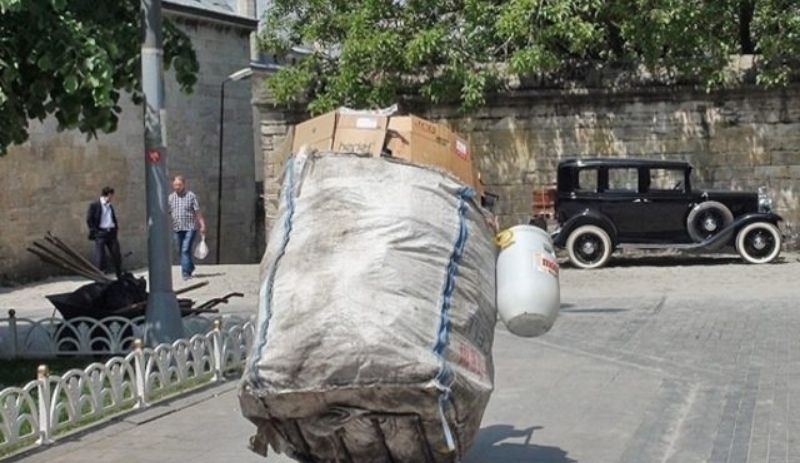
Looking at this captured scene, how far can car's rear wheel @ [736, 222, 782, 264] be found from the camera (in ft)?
65.6

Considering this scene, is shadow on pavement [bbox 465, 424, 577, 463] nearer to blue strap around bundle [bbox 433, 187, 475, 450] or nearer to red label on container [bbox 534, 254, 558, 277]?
red label on container [bbox 534, 254, 558, 277]

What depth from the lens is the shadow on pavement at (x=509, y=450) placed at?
7527mm

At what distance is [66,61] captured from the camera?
9906 mm

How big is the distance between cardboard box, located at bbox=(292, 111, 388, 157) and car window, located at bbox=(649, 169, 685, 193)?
14.5 meters

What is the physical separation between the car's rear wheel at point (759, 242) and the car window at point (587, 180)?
2365 millimetres

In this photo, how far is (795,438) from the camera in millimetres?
7988

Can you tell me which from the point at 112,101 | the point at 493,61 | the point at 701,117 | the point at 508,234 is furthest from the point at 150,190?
the point at 701,117

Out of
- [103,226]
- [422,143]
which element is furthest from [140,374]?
[103,226]

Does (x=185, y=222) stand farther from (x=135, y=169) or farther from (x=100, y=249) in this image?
(x=135, y=169)

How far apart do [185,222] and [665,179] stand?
781 cm

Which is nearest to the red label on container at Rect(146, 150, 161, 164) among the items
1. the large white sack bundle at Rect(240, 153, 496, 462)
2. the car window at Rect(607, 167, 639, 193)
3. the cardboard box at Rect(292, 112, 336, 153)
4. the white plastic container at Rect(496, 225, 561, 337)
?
the cardboard box at Rect(292, 112, 336, 153)

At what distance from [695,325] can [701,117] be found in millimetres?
9397

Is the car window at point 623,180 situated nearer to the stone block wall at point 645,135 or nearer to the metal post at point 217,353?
the stone block wall at point 645,135

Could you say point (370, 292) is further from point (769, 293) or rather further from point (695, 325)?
point (769, 293)
